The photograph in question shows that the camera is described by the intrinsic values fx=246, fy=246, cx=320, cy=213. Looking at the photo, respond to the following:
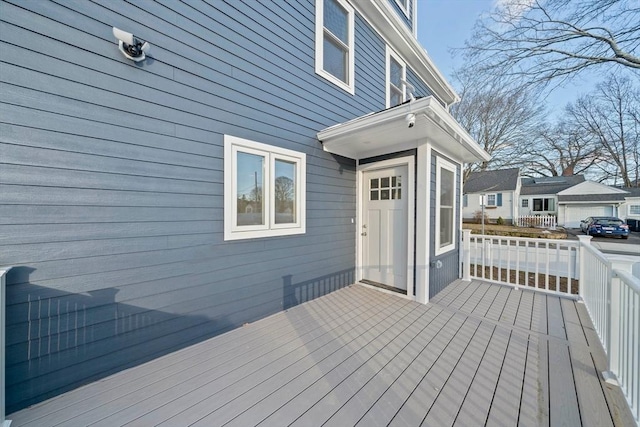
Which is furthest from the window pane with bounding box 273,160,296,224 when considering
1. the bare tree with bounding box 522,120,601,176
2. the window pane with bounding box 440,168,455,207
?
the bare tree with bounding box 522,120,601,176

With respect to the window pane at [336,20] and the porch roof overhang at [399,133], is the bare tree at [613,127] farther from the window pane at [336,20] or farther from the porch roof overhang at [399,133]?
the window pane at [336,20]

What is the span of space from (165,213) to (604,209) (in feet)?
96.4

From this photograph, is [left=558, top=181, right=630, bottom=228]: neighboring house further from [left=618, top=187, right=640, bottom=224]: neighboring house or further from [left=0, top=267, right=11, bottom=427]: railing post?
[left=0, top=267, right=11, bottom=427]: railing post

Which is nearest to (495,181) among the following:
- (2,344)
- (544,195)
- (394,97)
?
(544,195)

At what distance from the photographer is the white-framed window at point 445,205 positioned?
4039 mm

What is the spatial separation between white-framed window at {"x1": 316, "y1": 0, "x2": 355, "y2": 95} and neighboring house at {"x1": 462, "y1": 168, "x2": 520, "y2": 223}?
66.2ft

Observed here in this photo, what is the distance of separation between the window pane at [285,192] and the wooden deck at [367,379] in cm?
132

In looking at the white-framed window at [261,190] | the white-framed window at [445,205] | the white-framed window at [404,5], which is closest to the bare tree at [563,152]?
the white-framed window at [404,5]

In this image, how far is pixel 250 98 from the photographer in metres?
2.96

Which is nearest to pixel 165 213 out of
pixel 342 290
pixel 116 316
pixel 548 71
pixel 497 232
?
pixel 116 316

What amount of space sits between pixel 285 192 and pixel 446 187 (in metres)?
2.96

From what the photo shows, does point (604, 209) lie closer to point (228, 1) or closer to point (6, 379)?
point (228, 1)

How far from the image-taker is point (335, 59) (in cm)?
425

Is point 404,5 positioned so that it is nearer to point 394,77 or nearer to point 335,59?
point 394,77
